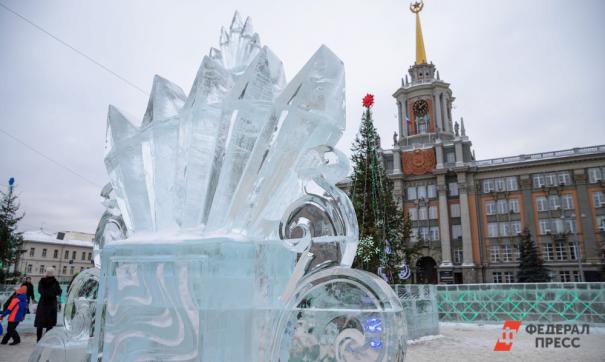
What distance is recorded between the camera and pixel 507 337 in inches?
462

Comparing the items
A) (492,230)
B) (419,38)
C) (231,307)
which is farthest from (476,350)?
(419,38)

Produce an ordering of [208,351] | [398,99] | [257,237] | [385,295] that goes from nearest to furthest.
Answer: [385,295] < [208,351] < [257,237] < [398,99]

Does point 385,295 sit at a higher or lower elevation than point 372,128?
lower

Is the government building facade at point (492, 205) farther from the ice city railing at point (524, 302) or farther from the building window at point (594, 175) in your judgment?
the ice city railing at point (524, 302)

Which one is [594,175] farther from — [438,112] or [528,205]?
[438,112]

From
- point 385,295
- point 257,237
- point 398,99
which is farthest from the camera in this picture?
point 398,99

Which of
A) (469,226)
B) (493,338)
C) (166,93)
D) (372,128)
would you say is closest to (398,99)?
(469,226)

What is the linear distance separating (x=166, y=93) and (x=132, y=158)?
389mm

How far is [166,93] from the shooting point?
205 cm

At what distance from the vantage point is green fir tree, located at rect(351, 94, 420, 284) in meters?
16.0

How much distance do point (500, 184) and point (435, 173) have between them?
20.4 feet

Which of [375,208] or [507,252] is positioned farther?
[507,252]

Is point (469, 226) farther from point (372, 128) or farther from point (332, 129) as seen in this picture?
point (332, 129)

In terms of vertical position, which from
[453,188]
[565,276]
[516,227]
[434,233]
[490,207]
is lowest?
[565,276]
